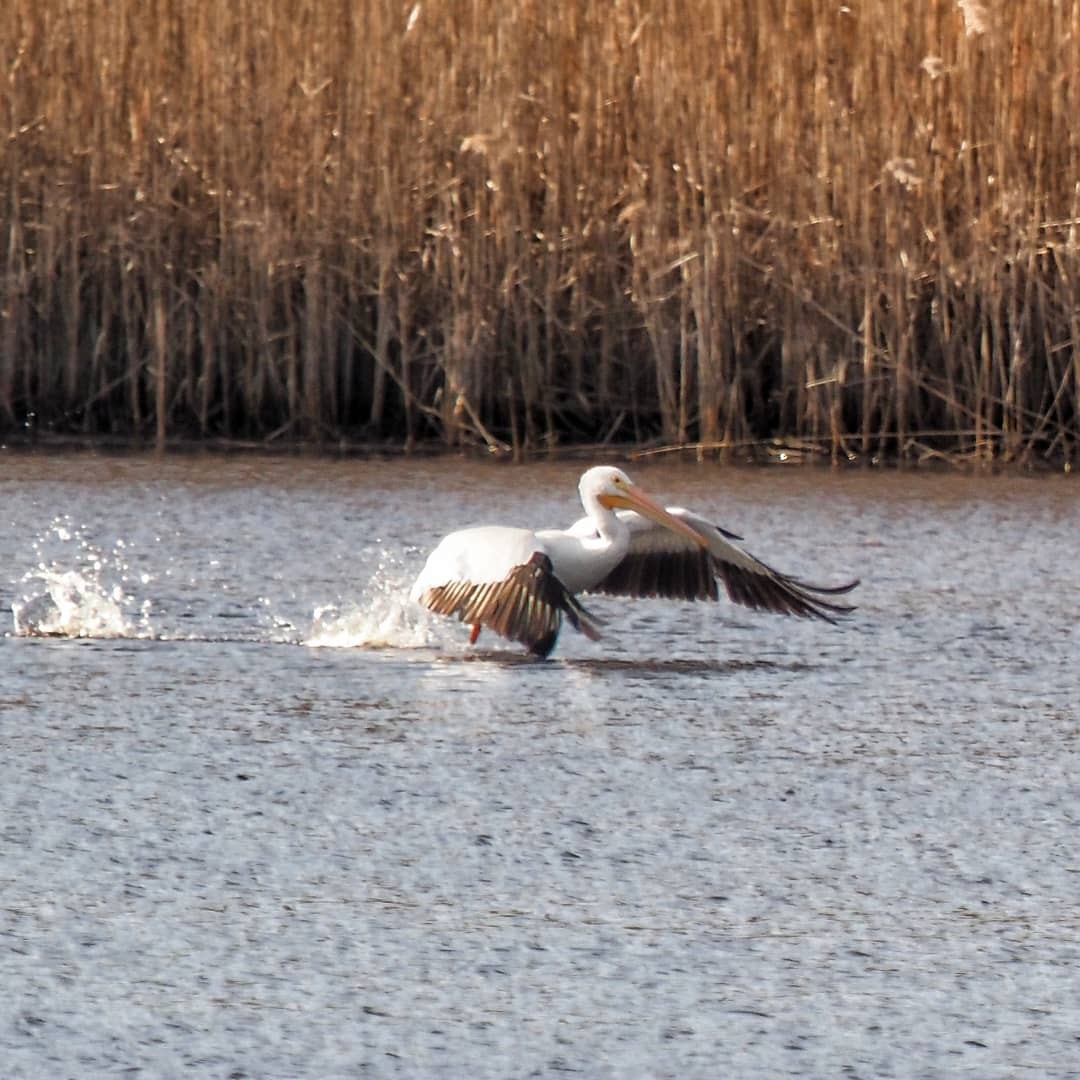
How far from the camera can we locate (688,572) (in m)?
5.52

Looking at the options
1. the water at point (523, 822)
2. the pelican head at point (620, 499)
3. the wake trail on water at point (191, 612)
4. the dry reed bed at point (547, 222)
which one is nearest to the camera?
the water at point (523, 822)

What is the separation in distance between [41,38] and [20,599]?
3308mm

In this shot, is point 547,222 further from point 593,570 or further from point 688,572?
point 593,570

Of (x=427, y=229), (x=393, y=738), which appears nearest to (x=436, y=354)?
(x=427, y=229)

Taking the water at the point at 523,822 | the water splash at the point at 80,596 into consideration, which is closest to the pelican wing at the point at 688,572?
the water at the point at 523,822

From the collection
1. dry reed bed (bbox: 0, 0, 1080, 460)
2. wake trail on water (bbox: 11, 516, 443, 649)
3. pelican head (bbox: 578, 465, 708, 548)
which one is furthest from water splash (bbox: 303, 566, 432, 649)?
dry reed bed (bbox: 0, 0, 1080, 460)

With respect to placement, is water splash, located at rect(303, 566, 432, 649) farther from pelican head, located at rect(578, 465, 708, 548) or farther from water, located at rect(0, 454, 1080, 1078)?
pelican head, located at rect(578, 465, 708, 548)

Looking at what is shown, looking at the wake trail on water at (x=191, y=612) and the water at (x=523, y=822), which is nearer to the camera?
the water at (x=523, y=822)

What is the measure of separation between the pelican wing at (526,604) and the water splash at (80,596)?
80 cm

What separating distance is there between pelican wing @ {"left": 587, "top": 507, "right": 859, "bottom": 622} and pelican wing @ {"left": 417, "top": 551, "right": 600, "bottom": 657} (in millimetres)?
434

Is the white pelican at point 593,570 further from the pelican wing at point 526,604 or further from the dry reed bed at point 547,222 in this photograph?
the dry reed bed at point 547,222

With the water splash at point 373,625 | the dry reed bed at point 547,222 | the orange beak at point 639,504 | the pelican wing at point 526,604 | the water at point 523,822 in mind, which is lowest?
the water at point 523,822

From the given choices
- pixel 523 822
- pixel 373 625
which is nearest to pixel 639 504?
pixel 373 625

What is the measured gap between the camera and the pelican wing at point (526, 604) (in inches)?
196
